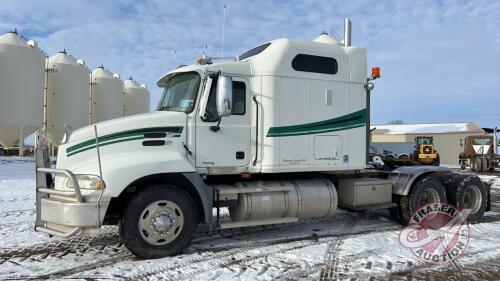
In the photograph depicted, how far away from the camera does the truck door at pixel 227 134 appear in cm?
671

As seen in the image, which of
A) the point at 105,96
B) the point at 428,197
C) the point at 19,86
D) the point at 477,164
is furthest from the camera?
the point at 105,96

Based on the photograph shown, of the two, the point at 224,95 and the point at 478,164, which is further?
the point at 478,164

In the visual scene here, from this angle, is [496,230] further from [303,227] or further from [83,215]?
[83,215]

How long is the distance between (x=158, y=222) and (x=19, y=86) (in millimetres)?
24443

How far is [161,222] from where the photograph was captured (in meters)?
6.18

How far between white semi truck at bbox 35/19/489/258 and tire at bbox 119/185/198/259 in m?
0.01

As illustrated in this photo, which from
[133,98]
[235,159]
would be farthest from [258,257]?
[133,98]

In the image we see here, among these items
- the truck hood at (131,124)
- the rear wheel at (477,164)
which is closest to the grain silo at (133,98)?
the rear wheel at (477,164)

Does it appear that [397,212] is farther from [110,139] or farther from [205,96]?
[110,139]

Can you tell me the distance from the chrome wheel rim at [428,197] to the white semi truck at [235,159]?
0.02 metres

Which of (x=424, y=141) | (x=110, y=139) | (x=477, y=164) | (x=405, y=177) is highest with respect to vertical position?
(x=424, y=141)

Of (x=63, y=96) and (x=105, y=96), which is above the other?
(x=105, y=96)

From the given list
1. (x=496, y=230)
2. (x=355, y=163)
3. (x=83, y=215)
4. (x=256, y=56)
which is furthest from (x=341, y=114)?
(x=83, y=215)

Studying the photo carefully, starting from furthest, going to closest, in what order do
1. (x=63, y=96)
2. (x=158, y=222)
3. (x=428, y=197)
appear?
(x=63, y=96) → (x=428, y=197) → (x=158, y=222)
